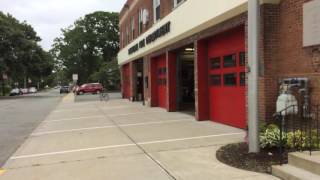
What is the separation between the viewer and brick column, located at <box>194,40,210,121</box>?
17.9 m

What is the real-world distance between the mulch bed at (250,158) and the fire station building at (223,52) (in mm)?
1706

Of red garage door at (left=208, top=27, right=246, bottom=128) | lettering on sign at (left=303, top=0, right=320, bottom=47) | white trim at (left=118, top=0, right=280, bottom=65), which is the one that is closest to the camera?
lettering on sign at (left=303, top=0, right=320, bottom=47)

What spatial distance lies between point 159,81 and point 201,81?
31.8 ft

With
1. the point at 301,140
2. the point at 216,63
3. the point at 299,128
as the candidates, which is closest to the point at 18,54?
the point at 216,63

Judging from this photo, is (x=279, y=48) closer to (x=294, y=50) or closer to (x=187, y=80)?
(x=294, y=50)

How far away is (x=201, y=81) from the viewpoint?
59.0 feet

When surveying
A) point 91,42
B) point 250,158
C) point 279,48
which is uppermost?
point 91,42

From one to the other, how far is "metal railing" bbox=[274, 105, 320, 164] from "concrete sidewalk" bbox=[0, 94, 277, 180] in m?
1.34

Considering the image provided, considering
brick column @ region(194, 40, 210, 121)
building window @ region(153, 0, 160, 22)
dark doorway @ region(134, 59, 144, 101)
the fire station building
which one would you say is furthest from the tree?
brick column @ region(194, 40, 210, 121)

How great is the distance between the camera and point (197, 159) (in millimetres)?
9719

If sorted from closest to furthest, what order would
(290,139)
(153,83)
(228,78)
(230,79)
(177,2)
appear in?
(290,139) < (230,79) < (228,78) < (177,2) < (153,83)

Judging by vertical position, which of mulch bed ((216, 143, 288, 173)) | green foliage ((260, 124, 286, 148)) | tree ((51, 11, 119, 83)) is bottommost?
mulch bed ((216, 143, 288, 173))

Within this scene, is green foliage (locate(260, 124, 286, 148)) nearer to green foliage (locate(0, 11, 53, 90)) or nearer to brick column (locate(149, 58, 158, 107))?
Answer: brick column (locate(149, 58, 158, 107))

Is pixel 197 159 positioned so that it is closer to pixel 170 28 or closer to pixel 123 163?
pixel 123 163
